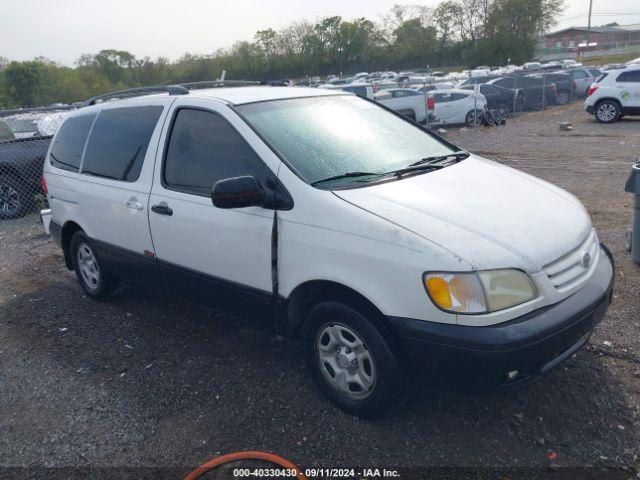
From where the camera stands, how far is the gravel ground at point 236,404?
295cm

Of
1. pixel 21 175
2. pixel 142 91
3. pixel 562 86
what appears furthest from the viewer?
pixel 562 86

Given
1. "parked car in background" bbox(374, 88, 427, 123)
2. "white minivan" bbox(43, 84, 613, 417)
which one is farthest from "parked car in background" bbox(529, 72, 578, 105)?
"white minivan" bbox(43, 84, 613, 417)

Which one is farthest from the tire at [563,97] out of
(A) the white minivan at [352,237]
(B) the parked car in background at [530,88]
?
(A) the white minivan at [352,237]

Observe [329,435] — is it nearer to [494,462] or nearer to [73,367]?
[494,462]

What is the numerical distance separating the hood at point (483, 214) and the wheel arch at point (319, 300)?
470 millimetres

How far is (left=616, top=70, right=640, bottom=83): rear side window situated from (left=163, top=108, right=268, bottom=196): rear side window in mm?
16510

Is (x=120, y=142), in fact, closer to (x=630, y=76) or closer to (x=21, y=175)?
(x=21, y=175)

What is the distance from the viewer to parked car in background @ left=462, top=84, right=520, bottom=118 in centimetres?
2112

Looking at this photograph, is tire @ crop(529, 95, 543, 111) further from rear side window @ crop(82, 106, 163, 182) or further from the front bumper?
the front bumper

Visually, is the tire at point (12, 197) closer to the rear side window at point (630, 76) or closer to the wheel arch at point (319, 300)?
the wheel arch at point (319, 300)

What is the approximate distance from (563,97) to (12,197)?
76.0 feet

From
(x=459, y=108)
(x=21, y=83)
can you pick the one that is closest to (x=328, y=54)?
(x=21, y=83)

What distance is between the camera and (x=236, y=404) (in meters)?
3.47

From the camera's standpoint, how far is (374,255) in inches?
111
